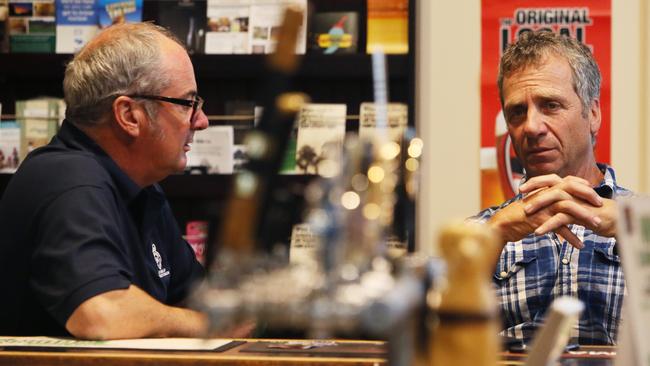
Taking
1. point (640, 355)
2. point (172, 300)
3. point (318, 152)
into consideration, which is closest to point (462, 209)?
point (318, 152)

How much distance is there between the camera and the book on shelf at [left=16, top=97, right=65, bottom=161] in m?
4.21

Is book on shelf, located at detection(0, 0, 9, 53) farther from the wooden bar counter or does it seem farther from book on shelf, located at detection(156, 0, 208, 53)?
the wooden bar counter

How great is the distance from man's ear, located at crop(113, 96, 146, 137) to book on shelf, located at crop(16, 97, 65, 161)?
1.95 meters

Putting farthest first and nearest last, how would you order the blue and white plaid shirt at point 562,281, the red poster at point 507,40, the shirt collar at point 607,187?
the red poster at point 507,40 < the shirt collar at point 607,187 < the blue and white plaid shirt at point 562,281

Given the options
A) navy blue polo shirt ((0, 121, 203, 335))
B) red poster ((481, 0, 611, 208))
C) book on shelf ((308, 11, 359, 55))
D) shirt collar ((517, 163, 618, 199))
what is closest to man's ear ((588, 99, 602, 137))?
shirt collar ((517, 163, 618, 199))

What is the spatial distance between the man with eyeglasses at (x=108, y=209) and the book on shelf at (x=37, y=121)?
5.88ft

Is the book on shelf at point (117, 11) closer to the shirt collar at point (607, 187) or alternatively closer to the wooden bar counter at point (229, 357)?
the shirt collar at point (607, 187)

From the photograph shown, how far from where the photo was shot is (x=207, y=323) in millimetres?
779

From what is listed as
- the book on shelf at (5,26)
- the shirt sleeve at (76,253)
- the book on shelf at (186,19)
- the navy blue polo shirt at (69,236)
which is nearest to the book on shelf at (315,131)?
the book on shelf at (186,19)

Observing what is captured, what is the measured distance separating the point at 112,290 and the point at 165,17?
8.48 ft

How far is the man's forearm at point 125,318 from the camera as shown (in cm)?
179

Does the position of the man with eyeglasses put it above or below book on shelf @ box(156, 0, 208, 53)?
below

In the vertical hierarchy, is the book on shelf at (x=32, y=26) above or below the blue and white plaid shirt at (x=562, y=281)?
above

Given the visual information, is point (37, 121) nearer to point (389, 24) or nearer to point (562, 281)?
point (389, 24)
